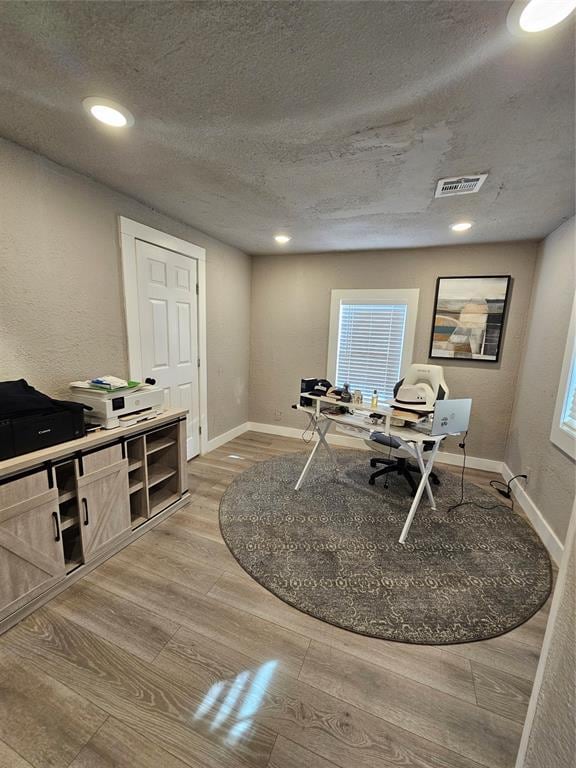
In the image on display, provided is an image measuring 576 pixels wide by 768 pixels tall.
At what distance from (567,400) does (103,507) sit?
131 inches

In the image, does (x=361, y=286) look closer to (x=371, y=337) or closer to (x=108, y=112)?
(x=371, y=337)

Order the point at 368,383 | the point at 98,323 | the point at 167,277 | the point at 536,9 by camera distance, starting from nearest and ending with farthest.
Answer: the point at 536,9
the point at 98,323
the point at 167,277
the point at 368,383

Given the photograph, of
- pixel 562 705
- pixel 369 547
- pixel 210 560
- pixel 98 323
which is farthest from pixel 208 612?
pixel 98 323

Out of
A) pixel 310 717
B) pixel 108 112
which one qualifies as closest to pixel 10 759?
pixel 310 717

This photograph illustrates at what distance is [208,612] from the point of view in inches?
63.3

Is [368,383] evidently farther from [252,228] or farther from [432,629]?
[432,629]

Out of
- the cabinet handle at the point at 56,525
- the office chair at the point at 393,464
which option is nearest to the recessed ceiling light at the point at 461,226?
the office chair at the point at 393,464

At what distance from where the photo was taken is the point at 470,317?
336 cm

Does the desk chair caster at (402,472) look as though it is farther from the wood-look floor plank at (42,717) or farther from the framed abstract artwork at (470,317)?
the wood-look floor plank at (42,717)

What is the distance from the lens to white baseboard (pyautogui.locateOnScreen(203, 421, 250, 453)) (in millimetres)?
3740

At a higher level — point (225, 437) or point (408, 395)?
point (408, 395)

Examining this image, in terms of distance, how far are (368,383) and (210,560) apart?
9.13 ft

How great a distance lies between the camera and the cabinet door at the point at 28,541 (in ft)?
4.71

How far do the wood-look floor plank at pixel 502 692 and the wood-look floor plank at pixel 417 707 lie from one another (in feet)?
0.14
